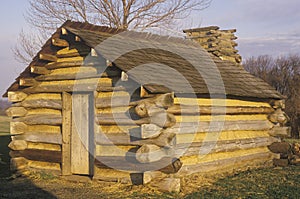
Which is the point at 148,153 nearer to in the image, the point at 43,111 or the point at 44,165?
the point at 44,165

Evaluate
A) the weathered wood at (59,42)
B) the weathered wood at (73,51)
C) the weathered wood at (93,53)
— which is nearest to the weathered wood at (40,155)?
the weathered wood at (73,51)

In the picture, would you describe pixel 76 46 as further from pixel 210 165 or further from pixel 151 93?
pixel 210 165

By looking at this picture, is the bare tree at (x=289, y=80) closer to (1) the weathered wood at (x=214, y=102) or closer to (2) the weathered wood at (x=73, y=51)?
(1) the weathered wood at (x=214, y=102)

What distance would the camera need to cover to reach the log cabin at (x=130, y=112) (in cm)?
907

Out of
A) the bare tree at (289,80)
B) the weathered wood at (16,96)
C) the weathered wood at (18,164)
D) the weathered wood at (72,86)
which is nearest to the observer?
the weathered wood at (72,86)

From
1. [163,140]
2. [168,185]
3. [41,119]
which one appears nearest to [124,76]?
[163,140]

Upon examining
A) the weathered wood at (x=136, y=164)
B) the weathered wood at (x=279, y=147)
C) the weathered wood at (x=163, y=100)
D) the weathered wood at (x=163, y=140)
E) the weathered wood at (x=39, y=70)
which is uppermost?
the weathered wood at (x=39, y=70)

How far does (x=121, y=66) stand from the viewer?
8953 millimetres

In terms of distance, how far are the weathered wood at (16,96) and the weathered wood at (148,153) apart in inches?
179

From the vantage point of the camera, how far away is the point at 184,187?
30.1 ft

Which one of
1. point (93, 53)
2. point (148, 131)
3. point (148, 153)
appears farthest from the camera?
point (93, 53)

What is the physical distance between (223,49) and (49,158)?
9.34m

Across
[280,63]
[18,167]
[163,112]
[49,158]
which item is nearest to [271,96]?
[163,112]

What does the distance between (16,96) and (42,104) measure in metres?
0.92
